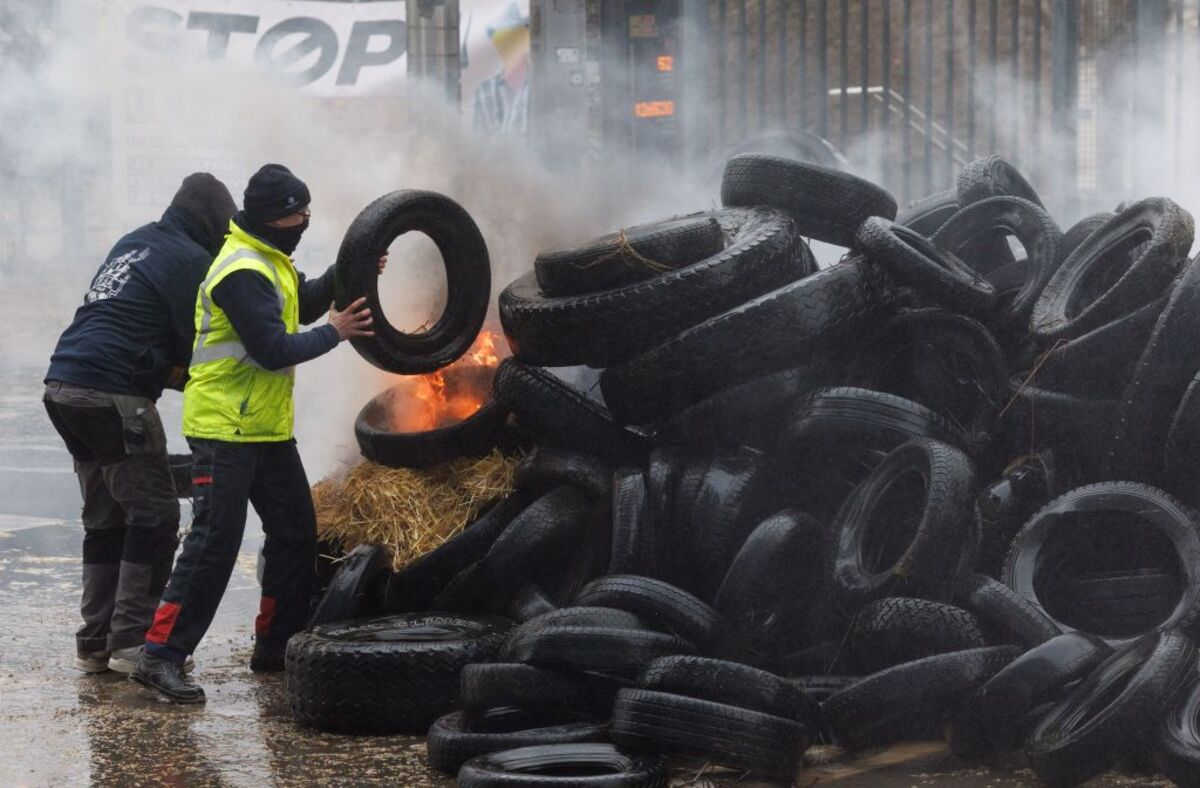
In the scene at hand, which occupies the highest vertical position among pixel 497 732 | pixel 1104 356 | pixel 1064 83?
pixel 1064 83

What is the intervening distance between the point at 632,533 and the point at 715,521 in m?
0.35

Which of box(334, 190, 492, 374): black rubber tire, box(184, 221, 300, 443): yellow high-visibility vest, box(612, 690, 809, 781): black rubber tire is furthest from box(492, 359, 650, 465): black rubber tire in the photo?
box(612, 690, 809, 781): black rubber tire

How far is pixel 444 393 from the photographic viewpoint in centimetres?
817

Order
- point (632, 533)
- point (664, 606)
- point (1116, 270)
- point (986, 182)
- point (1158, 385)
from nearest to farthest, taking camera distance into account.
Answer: point (664, 606) → point (1158, 385) → point (632, 533) → point (1116, 270) → point (986, 182)

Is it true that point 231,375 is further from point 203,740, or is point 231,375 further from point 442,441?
point 203,740

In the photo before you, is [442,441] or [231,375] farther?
[442,441]

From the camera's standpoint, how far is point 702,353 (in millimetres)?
6586

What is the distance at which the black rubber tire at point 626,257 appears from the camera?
22.8 feet

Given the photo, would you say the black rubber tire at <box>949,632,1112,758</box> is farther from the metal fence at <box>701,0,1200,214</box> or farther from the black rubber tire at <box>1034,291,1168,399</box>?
the metal fence at <box>701,0,1200,214</box>

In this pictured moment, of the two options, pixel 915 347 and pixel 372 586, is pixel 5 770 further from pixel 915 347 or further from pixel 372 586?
pixel 915 347

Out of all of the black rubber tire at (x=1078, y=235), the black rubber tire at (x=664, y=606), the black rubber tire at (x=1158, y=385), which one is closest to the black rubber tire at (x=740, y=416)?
the black rubber tire at (x=664, y=606)

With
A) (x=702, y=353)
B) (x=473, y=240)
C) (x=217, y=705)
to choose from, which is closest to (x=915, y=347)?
(x=702, y=353)

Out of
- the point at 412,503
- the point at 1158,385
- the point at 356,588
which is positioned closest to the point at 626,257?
the point at 412,503

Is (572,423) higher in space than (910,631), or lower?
higher
